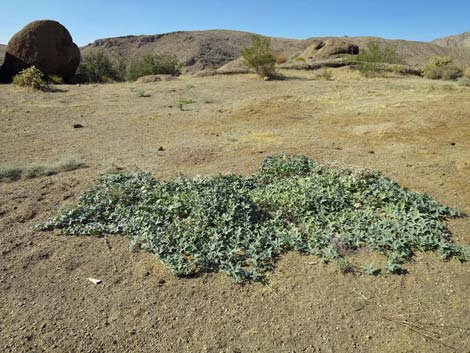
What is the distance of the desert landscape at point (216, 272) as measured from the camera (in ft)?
8.21

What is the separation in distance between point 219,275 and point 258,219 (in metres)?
0.90

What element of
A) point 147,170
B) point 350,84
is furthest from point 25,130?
point 350,84

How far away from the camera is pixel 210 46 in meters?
59.9

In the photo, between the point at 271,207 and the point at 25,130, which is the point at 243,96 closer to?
the point at 25,130

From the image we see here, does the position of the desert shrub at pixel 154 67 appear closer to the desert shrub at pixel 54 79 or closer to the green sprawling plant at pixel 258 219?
the desert shrub at pixel 54 79

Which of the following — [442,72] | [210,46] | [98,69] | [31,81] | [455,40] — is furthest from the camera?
[455,40]

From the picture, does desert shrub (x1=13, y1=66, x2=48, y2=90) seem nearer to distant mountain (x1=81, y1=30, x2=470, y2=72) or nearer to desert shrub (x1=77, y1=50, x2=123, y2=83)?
desert shrub (x1=77, y1=50, x2=123, y2=83)

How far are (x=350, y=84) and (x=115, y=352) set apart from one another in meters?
12.4

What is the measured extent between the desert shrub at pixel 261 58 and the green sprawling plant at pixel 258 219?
37.2 feet

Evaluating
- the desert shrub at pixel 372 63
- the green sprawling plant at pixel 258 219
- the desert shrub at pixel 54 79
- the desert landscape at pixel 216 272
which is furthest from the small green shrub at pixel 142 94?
the desert shrub at pixel 372 63

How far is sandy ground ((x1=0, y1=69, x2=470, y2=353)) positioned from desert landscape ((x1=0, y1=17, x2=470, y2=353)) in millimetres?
12

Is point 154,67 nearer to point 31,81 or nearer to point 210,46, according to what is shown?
point 31,81

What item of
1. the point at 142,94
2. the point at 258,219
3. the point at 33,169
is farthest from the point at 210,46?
the point at 258,219

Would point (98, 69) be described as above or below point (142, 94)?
above
